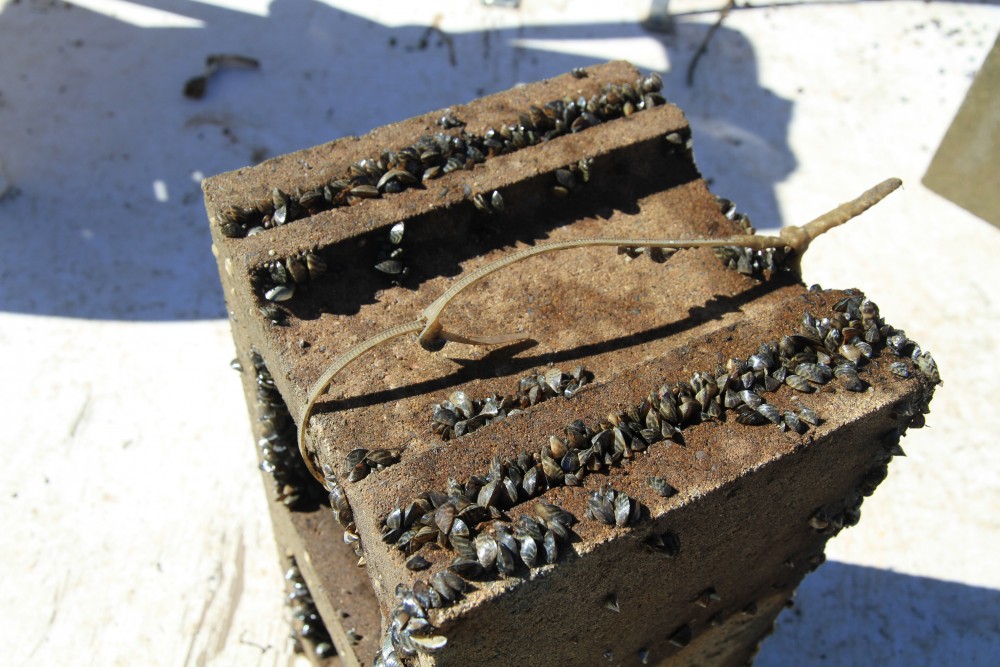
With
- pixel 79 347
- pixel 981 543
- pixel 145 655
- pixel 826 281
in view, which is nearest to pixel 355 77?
pixel 79 347

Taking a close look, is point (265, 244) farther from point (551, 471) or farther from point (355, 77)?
point (355, 77)

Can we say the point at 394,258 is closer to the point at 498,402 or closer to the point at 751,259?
the point at 498,402

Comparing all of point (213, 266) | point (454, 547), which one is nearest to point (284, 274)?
point (454, 547)

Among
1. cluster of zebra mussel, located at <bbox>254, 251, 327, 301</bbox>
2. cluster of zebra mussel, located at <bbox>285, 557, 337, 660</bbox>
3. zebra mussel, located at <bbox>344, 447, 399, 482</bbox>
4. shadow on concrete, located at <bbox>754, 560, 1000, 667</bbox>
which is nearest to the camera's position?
zebra mussel, located at <bbox>344, 447, 399, 482</bbox>

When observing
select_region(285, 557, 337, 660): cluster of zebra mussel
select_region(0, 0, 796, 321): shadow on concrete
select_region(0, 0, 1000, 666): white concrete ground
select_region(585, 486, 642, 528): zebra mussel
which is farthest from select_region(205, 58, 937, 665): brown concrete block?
select_region(0, 0, 796, 321): shadow on concrete

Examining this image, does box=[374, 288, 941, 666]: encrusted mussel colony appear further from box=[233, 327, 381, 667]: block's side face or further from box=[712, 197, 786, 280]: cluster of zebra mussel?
box=[233, 327, 381, 667]: block's side face
